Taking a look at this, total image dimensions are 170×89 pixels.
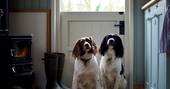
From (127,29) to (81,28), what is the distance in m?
0.67

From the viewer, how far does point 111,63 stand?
3816mm

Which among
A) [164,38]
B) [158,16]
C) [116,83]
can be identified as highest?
[158,16]

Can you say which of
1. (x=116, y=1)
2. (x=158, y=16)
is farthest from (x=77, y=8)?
(x=158, y=16)

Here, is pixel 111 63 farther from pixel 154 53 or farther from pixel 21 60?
pixel 21 60

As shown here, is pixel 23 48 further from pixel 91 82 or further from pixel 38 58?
pixel 91 82

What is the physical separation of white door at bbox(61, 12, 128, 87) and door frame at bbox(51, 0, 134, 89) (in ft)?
0.24

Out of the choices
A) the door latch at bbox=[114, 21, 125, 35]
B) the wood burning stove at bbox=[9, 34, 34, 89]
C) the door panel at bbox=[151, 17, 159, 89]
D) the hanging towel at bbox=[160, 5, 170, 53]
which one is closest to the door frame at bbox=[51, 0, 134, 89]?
the door latch at bbox=[114, 21, 125, 35]

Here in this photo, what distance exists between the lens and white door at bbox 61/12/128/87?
440cm

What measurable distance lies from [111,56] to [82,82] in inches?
19.4

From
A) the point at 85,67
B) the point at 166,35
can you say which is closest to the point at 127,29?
the point at 85,67

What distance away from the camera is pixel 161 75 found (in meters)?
2.79

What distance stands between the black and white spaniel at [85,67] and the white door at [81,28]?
588 millimetres

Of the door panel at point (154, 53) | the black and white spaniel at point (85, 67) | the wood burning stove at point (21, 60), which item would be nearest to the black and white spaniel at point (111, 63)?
the black and white spaniel at point (85, 67)

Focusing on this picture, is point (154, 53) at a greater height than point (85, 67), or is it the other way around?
point (154, 53)
